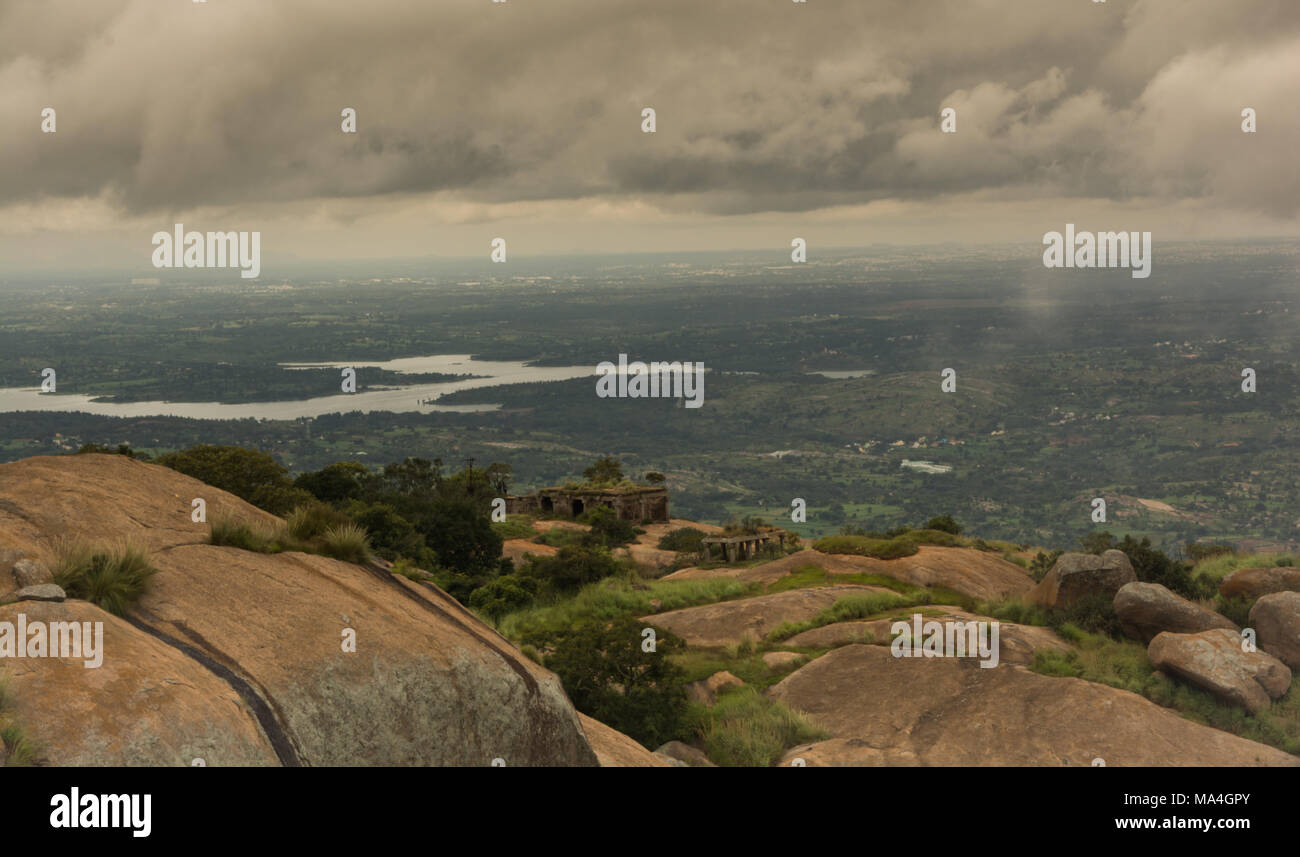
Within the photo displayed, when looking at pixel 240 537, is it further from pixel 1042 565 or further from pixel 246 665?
pixel 1042 565

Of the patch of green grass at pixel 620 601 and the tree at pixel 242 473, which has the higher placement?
the tree at pixel 242 473

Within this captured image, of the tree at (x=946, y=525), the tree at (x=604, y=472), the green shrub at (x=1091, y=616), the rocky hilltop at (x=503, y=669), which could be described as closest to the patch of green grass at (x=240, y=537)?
the rocky hilltop at (x=503, y=669)

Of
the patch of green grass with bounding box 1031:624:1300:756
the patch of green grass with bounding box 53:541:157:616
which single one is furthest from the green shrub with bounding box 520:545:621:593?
the patch of green grass with bounding box 53:541:157:616

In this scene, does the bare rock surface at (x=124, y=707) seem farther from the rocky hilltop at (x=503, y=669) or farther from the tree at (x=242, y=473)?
the tree at (x=242, y=473)

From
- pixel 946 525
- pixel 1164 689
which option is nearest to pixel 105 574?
pixel 1164 689
